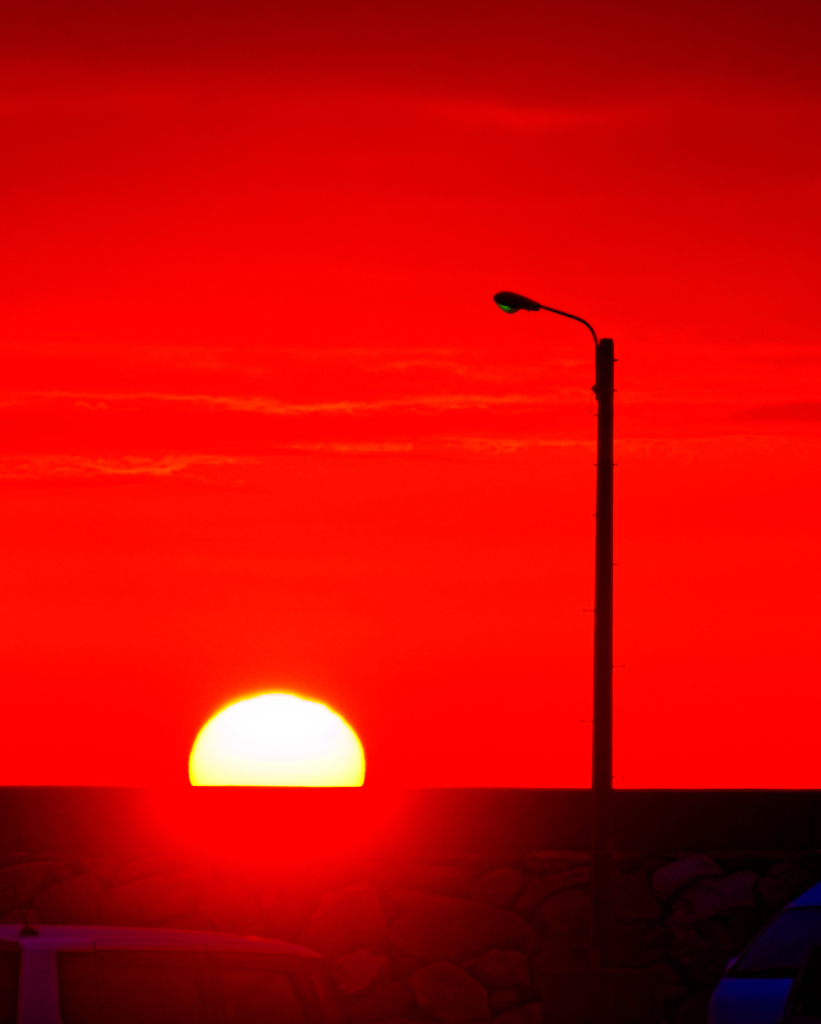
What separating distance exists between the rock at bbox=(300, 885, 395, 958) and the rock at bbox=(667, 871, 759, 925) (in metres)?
3.73

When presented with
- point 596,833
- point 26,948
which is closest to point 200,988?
point 26,948

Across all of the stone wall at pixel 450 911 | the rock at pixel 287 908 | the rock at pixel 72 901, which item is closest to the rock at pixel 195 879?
the stone wall at pixel 450 911

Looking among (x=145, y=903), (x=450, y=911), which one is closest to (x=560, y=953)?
(x=450, y=911)

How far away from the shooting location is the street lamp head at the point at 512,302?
60.2 ft

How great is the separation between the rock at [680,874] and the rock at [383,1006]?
11.9 feet

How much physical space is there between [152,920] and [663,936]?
662 centimetres

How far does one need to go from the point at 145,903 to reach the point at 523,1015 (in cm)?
540

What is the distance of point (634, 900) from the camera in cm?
2075

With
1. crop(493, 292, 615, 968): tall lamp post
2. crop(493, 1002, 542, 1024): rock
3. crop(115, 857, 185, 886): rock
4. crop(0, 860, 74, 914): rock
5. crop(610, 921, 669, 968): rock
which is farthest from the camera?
crop(115, 857, 185, 886): rock

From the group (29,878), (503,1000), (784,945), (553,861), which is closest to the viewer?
(784,945)

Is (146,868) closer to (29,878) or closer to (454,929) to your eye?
(29,878)

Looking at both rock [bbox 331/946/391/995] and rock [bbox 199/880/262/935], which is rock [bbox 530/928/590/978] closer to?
rock [bbox 331/946/391/995]

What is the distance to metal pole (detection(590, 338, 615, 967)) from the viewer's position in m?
17.3

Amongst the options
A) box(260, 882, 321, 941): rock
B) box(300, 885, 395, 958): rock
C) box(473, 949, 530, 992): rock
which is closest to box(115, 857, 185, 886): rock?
box(260, 882, 321, 941): rock
